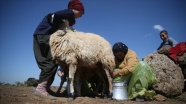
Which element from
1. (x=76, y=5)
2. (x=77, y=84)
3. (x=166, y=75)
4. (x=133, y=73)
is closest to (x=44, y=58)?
(x=77, y=84)

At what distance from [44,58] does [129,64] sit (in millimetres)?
2486

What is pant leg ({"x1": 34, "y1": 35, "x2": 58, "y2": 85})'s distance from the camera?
5996 millimetres

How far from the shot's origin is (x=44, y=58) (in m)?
6.10

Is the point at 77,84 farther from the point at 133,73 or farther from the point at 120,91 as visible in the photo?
the point at 133,73

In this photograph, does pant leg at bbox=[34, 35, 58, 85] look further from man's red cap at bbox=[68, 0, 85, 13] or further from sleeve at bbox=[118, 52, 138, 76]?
sleeve at bbox=[118, 52, 138, 76]

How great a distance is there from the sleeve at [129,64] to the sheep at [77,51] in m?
0.35

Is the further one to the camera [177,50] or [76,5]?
[177,50]

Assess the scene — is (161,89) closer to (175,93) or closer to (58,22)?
(175,93)

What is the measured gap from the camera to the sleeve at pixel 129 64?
20.9ft

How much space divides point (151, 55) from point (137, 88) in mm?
2330

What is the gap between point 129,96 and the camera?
6547 millimetres

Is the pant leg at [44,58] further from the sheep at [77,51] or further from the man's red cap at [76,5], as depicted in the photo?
the man's red cap at [76,5]

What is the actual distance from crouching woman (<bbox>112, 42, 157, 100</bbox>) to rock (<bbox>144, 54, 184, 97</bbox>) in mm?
1061

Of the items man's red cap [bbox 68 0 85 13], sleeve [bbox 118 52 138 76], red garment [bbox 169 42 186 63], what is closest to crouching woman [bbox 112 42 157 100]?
sleeve [bbox 118 52 138 76]
